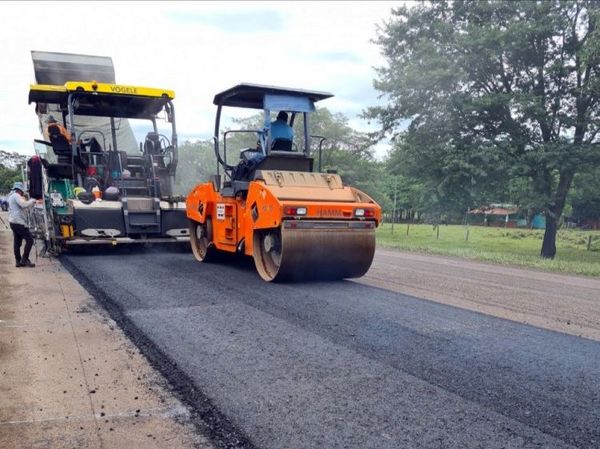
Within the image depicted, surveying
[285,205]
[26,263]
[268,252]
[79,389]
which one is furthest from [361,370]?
→ [26,263]

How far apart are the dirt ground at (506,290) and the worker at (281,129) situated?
7.98 feet

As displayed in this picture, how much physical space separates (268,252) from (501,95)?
9.71 m

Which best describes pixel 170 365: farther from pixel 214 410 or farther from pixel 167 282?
pixel 167 282

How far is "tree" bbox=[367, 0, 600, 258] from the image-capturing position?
14.0 meters

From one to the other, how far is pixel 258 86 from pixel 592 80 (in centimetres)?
974

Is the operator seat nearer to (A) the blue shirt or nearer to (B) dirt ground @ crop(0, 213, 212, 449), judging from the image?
(A) the blue shirt

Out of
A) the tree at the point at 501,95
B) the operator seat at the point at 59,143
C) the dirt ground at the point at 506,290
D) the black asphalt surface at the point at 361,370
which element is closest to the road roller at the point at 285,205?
the black asphalt surface at the point at 361,370

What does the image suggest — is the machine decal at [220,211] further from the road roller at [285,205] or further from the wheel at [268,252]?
the wheel at [268,252]

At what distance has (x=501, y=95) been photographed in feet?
47.2

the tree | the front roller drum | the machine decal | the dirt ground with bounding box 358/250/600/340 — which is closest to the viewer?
the dirt ground with bounding box 358/250/600/340

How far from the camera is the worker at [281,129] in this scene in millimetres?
7938

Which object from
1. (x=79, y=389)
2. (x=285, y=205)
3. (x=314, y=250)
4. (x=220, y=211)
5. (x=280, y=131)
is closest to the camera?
(x=79, y=389)

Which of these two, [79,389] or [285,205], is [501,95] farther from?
[79,389]

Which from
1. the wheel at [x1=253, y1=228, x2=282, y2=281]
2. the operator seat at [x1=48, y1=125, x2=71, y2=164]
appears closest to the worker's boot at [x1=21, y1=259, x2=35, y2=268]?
the operator seat at [x1=48, y1=125, x2=71, y2=164]
